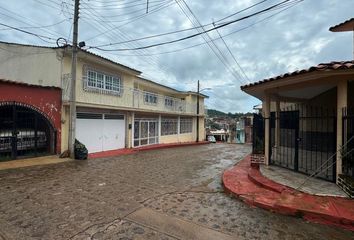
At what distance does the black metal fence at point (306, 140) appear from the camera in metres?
8.35

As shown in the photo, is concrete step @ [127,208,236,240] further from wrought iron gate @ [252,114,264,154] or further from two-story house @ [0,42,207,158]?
two-story house @ [0,42,207,158]

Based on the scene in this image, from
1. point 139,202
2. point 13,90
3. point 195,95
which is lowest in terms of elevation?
point 139,202

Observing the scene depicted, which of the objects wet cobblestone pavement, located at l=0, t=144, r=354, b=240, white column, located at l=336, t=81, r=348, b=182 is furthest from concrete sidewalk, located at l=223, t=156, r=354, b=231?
white column, located at l=336, t=81, r=348, b=182

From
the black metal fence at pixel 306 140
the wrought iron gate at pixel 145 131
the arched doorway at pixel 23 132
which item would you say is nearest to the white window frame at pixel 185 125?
the wrought iron gate at pixel 145 131

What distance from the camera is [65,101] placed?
1291cm

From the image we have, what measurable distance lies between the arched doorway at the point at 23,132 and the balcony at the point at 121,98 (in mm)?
1821

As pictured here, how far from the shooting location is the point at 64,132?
43.1ft

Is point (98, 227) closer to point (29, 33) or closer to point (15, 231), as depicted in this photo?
point (15, 231)

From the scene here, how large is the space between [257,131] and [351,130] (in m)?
3.99

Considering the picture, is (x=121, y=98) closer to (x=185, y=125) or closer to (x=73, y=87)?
(x=73, y=87)

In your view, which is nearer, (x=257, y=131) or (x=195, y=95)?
(x=257, y=131)

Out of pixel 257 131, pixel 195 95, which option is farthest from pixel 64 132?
pixel 195 95

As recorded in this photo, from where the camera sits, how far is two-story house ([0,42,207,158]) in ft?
36.0

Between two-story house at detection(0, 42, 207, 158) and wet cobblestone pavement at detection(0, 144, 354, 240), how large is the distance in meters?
3.47
